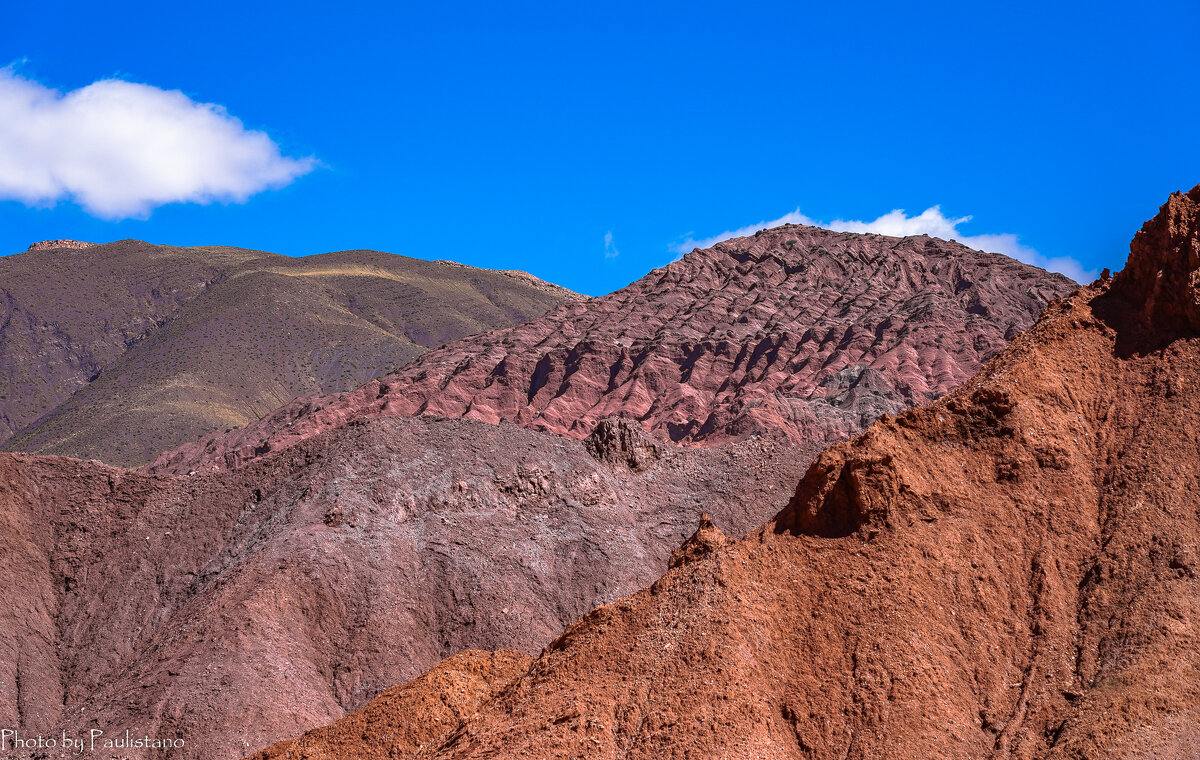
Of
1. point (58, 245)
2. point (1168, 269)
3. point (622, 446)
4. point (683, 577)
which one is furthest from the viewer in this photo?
point (58, 245)

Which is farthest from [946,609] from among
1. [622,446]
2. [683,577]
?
[622,446]

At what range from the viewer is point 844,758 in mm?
12242

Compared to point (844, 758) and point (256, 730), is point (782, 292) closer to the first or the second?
point (256, 730)

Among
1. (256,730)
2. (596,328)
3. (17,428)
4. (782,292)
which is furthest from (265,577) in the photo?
(17,428)

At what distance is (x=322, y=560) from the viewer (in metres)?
32.2

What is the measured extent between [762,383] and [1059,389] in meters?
59.6

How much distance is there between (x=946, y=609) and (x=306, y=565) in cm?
2259

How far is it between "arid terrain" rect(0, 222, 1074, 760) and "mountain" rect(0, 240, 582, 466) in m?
50.5

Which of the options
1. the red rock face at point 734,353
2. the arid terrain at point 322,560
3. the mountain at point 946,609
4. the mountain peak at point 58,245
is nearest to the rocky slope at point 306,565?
the arid terrain at point 322,560

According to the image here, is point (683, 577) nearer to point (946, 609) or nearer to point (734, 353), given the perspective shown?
point (946, 609)

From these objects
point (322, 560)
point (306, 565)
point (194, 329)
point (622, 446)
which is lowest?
point (306, 565)

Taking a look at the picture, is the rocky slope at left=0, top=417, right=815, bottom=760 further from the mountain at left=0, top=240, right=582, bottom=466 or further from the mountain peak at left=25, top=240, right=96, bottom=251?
the mountain peak at left=25, top=240, right=96, bottom=251

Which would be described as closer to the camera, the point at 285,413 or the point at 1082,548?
the point at 1082,548

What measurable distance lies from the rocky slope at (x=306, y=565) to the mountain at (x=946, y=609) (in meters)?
12.8
